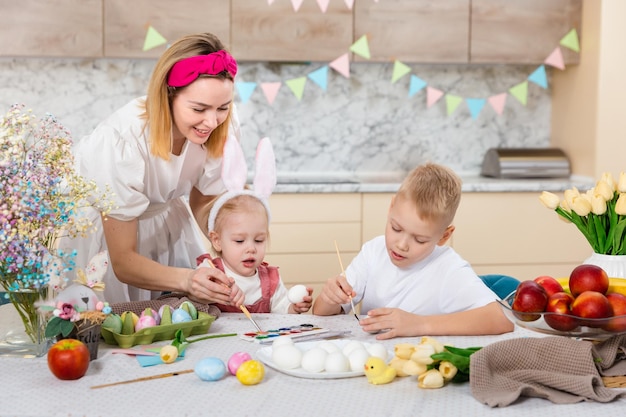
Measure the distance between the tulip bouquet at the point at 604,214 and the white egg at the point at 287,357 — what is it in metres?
0.74

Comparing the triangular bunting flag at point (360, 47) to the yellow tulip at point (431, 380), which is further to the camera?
the triangular bunting flag at point (360, 47)

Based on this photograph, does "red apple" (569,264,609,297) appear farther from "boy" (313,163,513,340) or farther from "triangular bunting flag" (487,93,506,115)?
"triangular bunting flag" (487,93,506,115)

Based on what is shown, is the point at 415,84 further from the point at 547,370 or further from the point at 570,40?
the point at 547,370

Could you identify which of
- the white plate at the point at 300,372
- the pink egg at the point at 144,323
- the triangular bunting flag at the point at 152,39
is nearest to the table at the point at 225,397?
the white plate at the point at 300,372

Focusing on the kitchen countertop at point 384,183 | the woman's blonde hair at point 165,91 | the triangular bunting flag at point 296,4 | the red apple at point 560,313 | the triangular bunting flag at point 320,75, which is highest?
the triangular bunting flag at point 296,4

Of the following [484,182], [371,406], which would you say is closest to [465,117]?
[484,182]

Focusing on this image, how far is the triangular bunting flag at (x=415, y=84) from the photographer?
4.57m

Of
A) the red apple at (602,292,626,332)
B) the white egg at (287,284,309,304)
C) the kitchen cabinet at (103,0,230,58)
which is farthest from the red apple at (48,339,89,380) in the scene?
the kitchen cabinet at (103,0,230,58)

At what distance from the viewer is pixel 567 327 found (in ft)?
5.14

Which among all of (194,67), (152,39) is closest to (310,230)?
(152,39)

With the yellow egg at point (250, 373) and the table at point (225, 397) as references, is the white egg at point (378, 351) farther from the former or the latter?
the yellow egg at point (250, 373)

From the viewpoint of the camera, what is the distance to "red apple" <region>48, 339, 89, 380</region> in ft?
4.90

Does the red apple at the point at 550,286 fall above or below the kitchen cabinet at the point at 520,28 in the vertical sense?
below

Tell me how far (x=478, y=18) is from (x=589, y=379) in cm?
312
